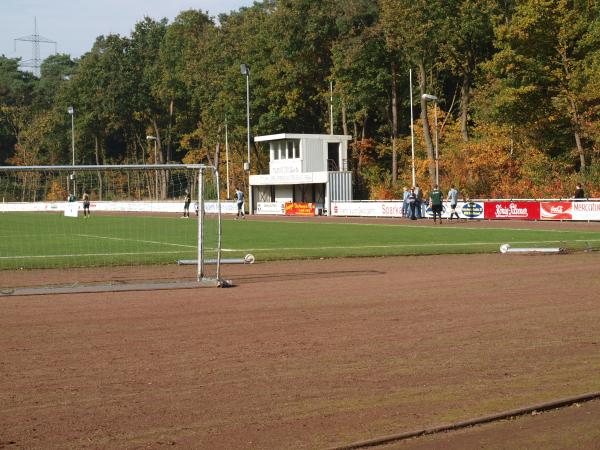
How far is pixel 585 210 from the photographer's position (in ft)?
152

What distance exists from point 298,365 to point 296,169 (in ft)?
218

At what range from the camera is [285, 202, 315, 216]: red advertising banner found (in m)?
68.9

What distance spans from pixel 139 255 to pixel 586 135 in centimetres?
4106

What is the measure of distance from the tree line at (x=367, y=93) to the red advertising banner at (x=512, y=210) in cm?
716

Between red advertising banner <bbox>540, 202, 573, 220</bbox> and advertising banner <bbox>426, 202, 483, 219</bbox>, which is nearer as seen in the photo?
red advertising banner <bbox>540, 202, 573, 220</bbox>

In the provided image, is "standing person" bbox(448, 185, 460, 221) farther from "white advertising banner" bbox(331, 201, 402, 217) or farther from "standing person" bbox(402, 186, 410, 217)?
"white advertising banner" bbox(331, 201, 402, 217)

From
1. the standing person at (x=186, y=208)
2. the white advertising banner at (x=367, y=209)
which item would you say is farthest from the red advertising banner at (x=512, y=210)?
the standing person at (x=186, y=208)

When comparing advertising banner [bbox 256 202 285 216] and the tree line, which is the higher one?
the tree line

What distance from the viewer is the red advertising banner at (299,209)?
68938 mm

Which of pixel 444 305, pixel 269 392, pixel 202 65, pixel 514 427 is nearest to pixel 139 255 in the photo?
pixel 444 305

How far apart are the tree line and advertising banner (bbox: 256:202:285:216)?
818 centimetres

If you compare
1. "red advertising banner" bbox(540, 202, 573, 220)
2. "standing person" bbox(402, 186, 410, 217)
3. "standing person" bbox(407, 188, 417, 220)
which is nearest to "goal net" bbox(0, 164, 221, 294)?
"standing person" bbox(407, 188, 417, 220)

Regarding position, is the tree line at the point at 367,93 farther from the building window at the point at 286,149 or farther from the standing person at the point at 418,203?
the standing person at the point at 418,203

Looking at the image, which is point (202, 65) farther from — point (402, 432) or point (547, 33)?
point (402, 432)
